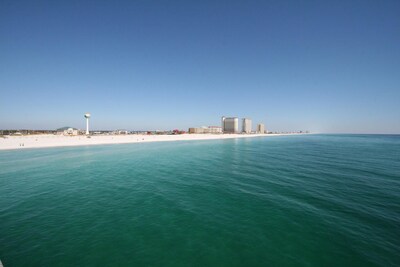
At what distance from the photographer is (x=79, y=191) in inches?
664

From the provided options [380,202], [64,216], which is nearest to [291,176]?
[380,202]

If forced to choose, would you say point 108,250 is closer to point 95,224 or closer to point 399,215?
point 95,224

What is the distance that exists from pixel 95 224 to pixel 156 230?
4003 mm

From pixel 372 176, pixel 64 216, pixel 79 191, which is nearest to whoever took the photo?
pixel 64 216

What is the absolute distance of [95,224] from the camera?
10742 millimetres

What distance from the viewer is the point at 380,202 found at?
46.6 feet

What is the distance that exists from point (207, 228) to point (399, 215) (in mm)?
13672

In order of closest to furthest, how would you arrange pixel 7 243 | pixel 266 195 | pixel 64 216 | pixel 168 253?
pixel 168 253
pixel 7 243
pixel 64 216
pixel 266 195

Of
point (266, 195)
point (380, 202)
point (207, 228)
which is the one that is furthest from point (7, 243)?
point (380, 202)

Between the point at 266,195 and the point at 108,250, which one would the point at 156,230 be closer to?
the point at 108,250

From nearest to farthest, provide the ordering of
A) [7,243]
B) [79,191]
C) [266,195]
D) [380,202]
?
1. [7,243]
2. [380,202]
3. [266,195]
4. [79,191]

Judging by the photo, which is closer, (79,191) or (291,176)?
(79,191)

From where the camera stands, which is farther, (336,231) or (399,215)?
(399,215)

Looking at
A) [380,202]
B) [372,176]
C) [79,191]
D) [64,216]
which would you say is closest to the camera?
[64,216]
